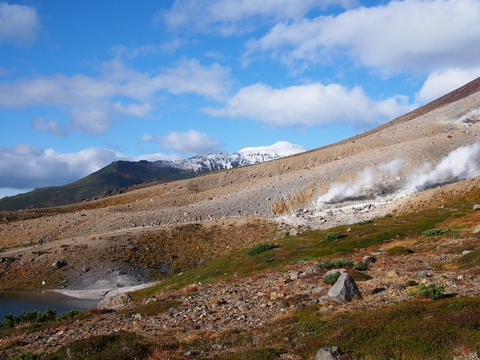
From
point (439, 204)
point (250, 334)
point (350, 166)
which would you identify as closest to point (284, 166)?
point (350, 166)

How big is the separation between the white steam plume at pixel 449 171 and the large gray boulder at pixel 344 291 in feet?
161

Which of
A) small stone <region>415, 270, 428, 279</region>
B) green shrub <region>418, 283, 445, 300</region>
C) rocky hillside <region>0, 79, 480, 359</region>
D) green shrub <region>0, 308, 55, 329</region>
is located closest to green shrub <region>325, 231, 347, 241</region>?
rocky hillside <region>0, 79, 480, 359</region>

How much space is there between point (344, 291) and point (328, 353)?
7458 mm

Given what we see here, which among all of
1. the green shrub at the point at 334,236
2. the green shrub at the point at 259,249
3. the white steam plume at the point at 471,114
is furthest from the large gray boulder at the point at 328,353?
the white steam plume at the point at 471,114

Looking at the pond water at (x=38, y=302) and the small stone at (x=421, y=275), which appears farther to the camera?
the pond water at (x=38, y=302)

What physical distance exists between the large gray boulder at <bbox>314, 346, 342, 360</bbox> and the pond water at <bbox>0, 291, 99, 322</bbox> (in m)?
31.7

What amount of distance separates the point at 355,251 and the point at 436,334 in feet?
77.5

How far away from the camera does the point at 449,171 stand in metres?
64.9

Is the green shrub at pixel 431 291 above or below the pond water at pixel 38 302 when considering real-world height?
above

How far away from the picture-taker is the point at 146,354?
14.6 m

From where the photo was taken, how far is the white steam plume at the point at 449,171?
63562 millimetres

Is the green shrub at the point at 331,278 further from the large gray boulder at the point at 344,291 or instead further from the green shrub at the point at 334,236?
the green shrub at the point at 334,236

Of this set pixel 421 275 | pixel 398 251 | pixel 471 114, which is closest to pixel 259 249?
pixel 398 251

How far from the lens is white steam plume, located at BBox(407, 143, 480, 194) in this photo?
6356 cm
